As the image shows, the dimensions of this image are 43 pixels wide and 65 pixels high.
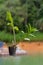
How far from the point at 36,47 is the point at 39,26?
3543 mm

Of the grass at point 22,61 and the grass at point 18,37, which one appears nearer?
the grass at point 22,61

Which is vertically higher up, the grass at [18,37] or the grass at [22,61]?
the grass at [22,61]

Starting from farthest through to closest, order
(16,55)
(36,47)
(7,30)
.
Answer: (7,30)
(36,47)
(16,55)

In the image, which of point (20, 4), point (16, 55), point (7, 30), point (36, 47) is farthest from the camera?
point (20, 4)

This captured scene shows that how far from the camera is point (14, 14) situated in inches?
945

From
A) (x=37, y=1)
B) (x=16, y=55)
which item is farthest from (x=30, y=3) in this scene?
(x=16, y=55)

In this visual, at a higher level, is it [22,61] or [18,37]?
[22,61]

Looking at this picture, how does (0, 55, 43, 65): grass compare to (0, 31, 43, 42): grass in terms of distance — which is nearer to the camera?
(0, 55, 43, 65): grass

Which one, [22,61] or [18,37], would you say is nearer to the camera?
[22,61]

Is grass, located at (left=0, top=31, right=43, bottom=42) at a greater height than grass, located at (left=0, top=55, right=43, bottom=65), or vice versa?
grass, located at (left=0, top=55, right=43, bottom=65)

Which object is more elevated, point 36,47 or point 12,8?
point 12,8

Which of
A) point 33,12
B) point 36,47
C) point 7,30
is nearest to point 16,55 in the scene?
point 36,47

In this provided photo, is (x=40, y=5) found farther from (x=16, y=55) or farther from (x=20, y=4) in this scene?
(x=16, y=55)

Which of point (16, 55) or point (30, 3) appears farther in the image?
point (30, 3)
